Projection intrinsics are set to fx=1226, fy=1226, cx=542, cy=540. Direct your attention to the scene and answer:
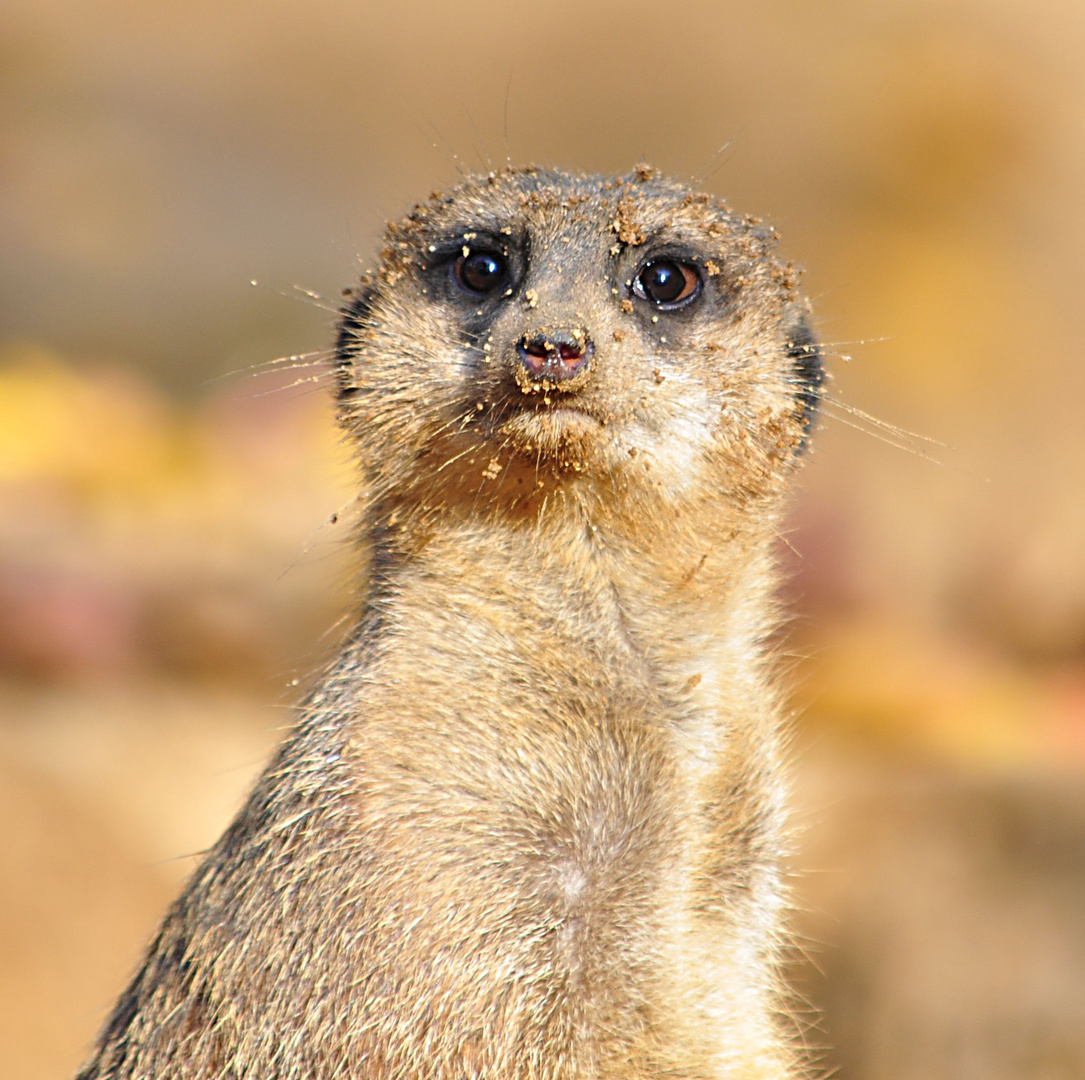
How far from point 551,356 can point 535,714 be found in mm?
524

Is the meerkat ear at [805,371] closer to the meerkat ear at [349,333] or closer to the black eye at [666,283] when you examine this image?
the black eye at [666,283]

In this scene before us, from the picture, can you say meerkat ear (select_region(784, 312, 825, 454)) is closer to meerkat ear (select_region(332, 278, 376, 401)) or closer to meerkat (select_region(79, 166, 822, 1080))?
meerkat (select_region(79, 166, 822, 1080))

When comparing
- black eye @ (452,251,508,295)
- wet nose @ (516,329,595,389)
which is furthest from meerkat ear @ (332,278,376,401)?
wet nose @ (516,329,595,389)

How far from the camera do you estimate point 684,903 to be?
1.77 meters

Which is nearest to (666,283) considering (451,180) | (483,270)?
(483,270)

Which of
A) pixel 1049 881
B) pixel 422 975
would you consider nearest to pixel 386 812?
pixel 422 975

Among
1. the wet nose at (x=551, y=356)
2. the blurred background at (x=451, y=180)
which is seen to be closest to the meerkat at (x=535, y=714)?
the wet nose at (x=551, y=356)

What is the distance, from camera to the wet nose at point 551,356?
174 cm

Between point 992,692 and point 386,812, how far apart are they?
18.1 feet

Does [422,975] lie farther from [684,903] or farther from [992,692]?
[992,692]

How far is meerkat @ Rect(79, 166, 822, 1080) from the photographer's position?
1679 mm

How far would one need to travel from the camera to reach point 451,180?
656cm

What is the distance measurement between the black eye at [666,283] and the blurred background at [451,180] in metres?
→ 4.46

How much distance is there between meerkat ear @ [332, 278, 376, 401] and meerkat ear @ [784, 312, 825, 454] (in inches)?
30.4
